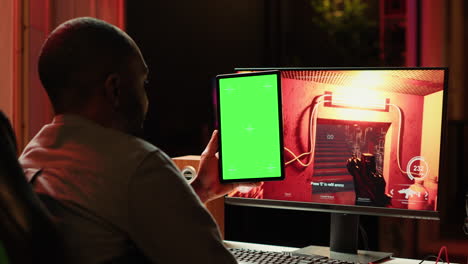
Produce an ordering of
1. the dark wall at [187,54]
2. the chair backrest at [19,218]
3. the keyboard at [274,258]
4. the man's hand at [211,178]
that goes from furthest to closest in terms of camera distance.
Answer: the dark wall at [187,54] → the man's hand at [211,178] → the keyboard at [274,258] → the chair backrest at [19,218]

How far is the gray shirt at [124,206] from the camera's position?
899mm

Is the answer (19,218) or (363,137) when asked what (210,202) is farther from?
(19,218)

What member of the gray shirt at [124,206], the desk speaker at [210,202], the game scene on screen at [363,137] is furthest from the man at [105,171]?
the desk speaker at [210,202]

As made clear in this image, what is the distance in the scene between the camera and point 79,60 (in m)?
0.98

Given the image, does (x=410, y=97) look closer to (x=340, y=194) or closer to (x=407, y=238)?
(x=340, y=194)

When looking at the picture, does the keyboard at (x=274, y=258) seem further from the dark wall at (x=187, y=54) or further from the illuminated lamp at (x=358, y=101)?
Answer: the dark wall at (x=187, y=54)

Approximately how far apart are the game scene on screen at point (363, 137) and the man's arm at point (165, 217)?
0.79 meters

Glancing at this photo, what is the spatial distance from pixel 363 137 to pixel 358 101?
0.32 ft

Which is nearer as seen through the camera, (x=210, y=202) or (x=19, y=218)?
(x=19, y=218)

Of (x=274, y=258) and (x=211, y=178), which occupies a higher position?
(x=211, y=178)

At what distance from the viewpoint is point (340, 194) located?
5.48 ft

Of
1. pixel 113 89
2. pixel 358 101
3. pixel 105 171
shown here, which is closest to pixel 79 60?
pixel 113 89

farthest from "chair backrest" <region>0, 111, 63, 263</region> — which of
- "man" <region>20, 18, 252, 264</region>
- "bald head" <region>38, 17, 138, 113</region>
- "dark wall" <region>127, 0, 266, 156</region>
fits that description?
"dark wall" <region>127, 0, 266, 156</region>

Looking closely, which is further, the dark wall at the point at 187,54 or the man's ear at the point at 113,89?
the dark wall at the point at 187,54
